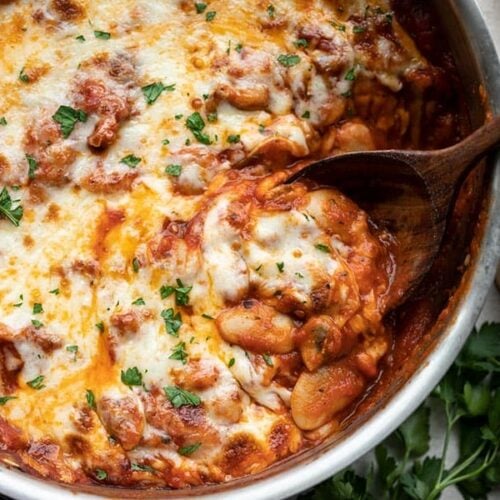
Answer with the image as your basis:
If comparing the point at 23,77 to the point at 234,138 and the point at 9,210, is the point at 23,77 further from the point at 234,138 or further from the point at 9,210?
the point at 234,138

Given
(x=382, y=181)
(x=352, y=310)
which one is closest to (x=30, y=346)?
(x=352, y=310)

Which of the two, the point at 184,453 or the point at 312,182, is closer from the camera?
the point at 184,453

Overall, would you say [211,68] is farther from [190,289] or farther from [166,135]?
[190,289]

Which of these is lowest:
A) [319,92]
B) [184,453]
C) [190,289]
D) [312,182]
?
[184,453]

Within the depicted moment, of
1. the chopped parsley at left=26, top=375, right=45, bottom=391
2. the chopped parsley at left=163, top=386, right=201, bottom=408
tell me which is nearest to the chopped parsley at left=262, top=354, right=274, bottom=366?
the chopped parsley at left=163, top=386, right=201, bottom=408

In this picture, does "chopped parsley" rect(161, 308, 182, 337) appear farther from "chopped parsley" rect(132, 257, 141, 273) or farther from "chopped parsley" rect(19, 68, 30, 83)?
"chopped parsley" rect(19, 68, 30, 83)

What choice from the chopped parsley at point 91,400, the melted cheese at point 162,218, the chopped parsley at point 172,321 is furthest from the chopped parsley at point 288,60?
the chopped parsley at point 91,400
